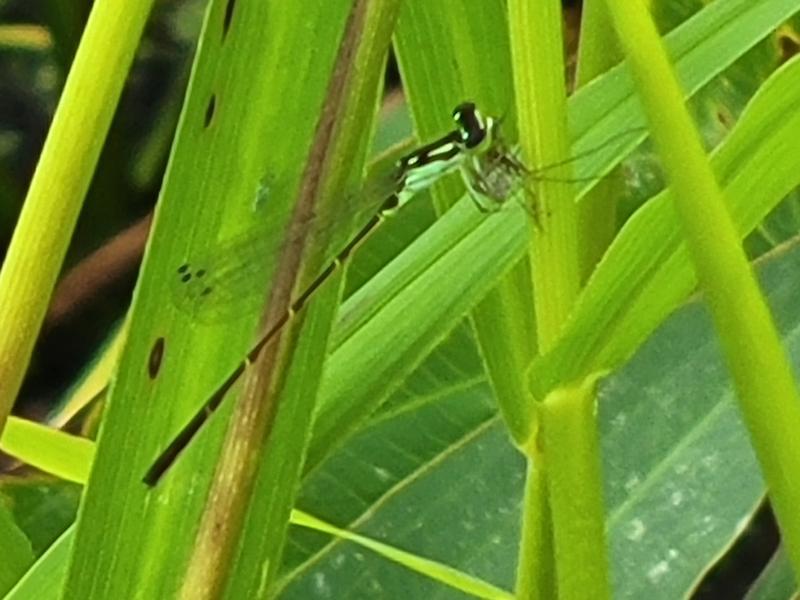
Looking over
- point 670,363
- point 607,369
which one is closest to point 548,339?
point 607,369

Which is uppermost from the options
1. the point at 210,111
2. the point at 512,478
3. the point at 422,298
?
the point at 210,111

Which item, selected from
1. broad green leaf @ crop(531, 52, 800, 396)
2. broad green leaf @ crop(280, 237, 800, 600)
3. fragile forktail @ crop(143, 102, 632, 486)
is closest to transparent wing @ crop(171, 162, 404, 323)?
fragile forktail @ crop(143, 102, 632, 486)

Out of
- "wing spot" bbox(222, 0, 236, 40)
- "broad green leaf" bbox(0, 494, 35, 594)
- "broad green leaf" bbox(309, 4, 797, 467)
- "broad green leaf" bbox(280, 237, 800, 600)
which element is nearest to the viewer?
"wing spot" bbox(222, 0, 236, 40)

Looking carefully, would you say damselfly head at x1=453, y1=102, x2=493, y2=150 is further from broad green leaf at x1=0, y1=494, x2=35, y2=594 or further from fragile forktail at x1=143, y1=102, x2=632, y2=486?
broad green leaf at x1=0, y1=494, x2=35, y2=594

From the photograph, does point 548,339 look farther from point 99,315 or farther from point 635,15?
point 99,315

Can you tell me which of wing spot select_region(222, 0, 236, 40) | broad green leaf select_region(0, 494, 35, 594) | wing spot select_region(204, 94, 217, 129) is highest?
wing spot select_region(222, 0, 236, 40)

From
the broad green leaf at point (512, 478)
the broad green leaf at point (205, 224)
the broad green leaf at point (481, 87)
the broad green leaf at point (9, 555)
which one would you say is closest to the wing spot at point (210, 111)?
the broad green leaf at point (205, 224)

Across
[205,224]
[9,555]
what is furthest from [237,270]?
[9,555]

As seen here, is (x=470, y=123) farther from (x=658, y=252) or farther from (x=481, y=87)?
(x=658, y=252)
